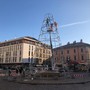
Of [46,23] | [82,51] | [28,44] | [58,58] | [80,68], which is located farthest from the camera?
[28,44]

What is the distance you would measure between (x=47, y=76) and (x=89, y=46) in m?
46.9

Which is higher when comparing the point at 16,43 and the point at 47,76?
the point at 16,43

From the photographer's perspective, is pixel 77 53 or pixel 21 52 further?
pixel 21 52

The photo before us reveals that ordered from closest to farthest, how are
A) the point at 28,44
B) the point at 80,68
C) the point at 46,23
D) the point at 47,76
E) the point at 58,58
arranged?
the point at 47,76
the point at 46,23
the point at 80,68
the point at 58,58
the point at 28,44

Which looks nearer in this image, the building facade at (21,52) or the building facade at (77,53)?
the building facade at (77,53)

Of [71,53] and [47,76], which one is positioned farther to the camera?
[71,53]

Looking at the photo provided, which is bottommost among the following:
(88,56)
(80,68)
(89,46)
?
(80,68)

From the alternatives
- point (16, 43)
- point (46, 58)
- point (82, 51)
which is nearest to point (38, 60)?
point (46, 58)

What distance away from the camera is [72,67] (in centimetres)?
6116

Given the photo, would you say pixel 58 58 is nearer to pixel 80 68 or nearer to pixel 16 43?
pixel 80 68

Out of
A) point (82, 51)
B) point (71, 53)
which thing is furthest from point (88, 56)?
point (71, 53)

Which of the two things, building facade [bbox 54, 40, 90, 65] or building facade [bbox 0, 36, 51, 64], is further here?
building facade [bbox 0, 36, 51, 64]

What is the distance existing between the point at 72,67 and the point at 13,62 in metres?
35.9

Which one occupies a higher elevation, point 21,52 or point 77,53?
point 21,52
